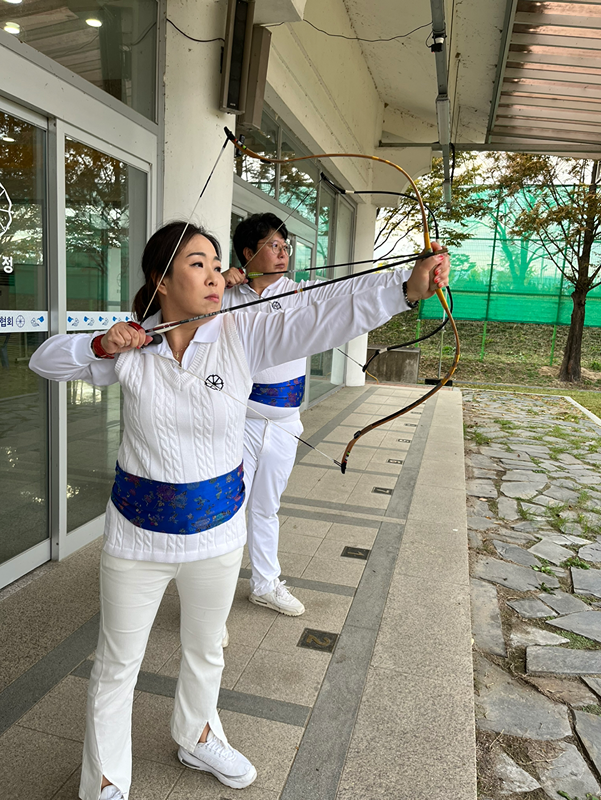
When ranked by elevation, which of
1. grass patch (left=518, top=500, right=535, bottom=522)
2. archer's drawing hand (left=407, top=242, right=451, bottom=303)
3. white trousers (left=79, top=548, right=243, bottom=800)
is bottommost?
grass patch (left=518, top=500, right=535, bottom=522)

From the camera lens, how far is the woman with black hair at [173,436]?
143cm

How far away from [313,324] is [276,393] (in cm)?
110

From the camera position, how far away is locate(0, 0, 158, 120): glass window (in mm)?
2508

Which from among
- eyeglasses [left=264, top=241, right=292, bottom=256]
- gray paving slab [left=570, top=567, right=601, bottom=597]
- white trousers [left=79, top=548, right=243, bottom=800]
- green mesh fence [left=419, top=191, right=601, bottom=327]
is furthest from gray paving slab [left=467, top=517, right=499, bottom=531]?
green mesh fence [left=419, top=191, right=601, bottom=327]

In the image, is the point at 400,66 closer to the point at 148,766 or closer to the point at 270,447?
the point at 270,447

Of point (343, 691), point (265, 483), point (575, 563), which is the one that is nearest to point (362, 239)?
point (575, 563)

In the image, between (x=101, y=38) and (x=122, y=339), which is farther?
(x=101, y=38)

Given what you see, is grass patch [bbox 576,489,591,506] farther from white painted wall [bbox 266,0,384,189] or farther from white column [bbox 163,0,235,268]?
white painted wall [bbox 266,0,384,189]

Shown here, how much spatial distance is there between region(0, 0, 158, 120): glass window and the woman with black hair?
164cm

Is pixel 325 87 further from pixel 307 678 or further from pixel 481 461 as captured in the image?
pixel 307 678

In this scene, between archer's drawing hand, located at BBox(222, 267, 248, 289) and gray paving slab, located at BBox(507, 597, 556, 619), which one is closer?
archer's drawing hand, located at BBox(222, 267, 248, 289)

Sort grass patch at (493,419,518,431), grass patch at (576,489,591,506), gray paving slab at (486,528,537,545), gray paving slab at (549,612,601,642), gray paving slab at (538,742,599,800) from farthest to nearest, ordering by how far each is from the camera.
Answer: grass patch at (493,419,518,431) → grass patch at (576,489,591,506) → gray paving slab at (486,528,537,545) → gray paving slab at (549,612,601,642) → gray paving slab at (538,742,599,800)

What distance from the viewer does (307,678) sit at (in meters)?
2.26

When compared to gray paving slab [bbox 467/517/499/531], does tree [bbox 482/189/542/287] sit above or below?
above
